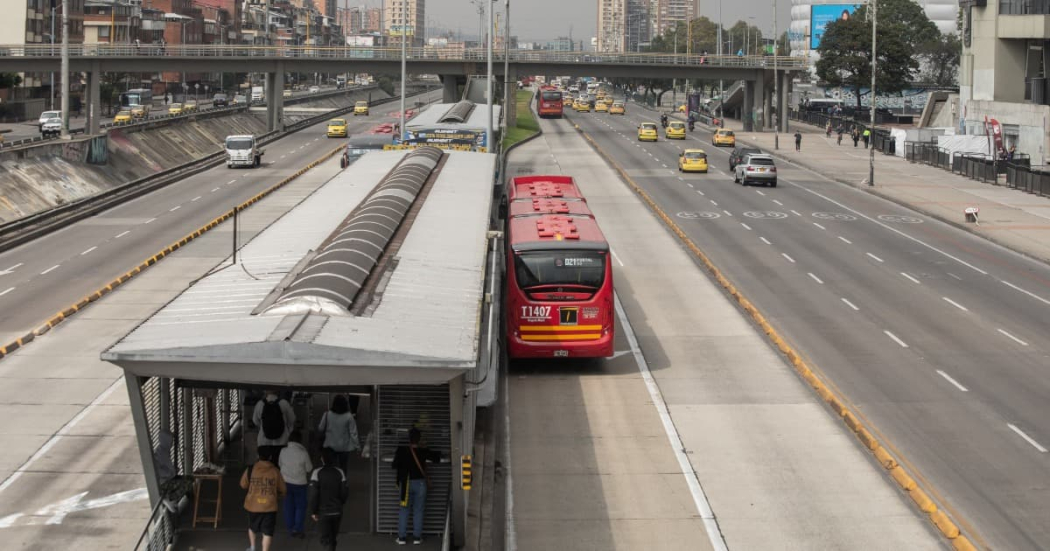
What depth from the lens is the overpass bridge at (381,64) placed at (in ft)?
318

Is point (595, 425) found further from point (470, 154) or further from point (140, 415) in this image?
point (470, 154)

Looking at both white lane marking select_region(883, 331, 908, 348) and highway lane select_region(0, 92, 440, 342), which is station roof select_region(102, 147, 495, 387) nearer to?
white lane marking select_region(883, 331, 908, 348)

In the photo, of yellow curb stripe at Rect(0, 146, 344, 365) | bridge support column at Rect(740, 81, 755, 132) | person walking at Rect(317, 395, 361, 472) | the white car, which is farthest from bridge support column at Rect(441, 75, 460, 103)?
person walking at Rect(317, 395, 361, 472)

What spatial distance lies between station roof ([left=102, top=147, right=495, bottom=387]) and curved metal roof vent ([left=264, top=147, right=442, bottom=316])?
0.78 ft

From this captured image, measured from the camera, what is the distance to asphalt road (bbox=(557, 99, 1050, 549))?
19312 mm

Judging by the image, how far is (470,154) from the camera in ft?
110

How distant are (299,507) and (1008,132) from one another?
68454 millimetres

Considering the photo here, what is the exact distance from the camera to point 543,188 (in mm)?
32031

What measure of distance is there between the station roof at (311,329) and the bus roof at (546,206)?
8.41m

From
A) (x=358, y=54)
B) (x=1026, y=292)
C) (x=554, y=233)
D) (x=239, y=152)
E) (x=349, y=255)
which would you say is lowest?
(x=1026, y=292)

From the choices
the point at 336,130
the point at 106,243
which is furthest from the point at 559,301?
the point at 336,130

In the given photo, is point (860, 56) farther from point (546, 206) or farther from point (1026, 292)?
point (546, 206)

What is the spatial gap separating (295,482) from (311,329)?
2102 mm

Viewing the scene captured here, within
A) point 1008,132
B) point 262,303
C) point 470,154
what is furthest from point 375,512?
point 1008,132
